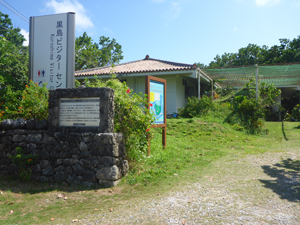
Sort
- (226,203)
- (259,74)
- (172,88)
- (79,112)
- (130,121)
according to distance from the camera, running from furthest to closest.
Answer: (259,74) → (172,88) → (130,121) → (79,112) → (226,203)

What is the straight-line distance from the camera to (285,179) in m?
5.19

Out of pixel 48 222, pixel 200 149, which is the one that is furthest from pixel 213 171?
pixel 48 222

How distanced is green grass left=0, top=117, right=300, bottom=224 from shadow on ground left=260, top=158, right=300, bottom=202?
1.33 metres

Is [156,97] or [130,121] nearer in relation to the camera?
[130,121]

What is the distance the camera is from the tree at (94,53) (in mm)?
28141

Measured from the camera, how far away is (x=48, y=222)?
377 cm

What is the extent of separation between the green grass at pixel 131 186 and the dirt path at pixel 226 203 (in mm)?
315

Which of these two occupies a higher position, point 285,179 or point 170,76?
point 170,76

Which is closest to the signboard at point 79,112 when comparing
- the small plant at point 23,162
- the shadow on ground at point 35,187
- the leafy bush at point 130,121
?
the leafy bush at point 130,121

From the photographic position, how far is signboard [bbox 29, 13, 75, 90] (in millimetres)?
7949

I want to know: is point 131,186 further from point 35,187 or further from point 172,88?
point 172,88

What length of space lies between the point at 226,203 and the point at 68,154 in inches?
129

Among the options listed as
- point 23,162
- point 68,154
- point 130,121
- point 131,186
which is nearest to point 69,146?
point 68,154

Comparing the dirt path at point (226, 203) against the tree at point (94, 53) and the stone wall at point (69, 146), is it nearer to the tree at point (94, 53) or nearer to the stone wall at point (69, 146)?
the stone wall at point (69, 146)
